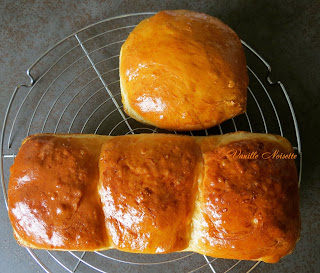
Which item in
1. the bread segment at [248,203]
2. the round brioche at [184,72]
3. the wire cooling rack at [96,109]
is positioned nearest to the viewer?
the bread segment at [248,203]

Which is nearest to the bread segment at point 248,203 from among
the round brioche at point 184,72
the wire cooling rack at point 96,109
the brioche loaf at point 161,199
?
the brioche loaf at point 161,199

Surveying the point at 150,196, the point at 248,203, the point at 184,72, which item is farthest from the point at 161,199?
the point at 184,72

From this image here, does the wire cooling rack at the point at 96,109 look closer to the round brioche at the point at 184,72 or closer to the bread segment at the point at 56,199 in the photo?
the round brioche at the point at 184,72

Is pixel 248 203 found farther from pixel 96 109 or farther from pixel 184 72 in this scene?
pixel 96 109

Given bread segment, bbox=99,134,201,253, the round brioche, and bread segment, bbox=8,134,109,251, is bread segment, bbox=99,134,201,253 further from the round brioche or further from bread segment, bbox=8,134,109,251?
the round brioche

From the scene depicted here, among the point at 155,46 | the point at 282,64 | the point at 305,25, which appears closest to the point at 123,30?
the point at 155,46

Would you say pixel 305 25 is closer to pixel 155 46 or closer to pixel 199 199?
pixel 155 46

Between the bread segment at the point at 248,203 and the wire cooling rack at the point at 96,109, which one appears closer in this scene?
the bread segment at the point at 248,203
